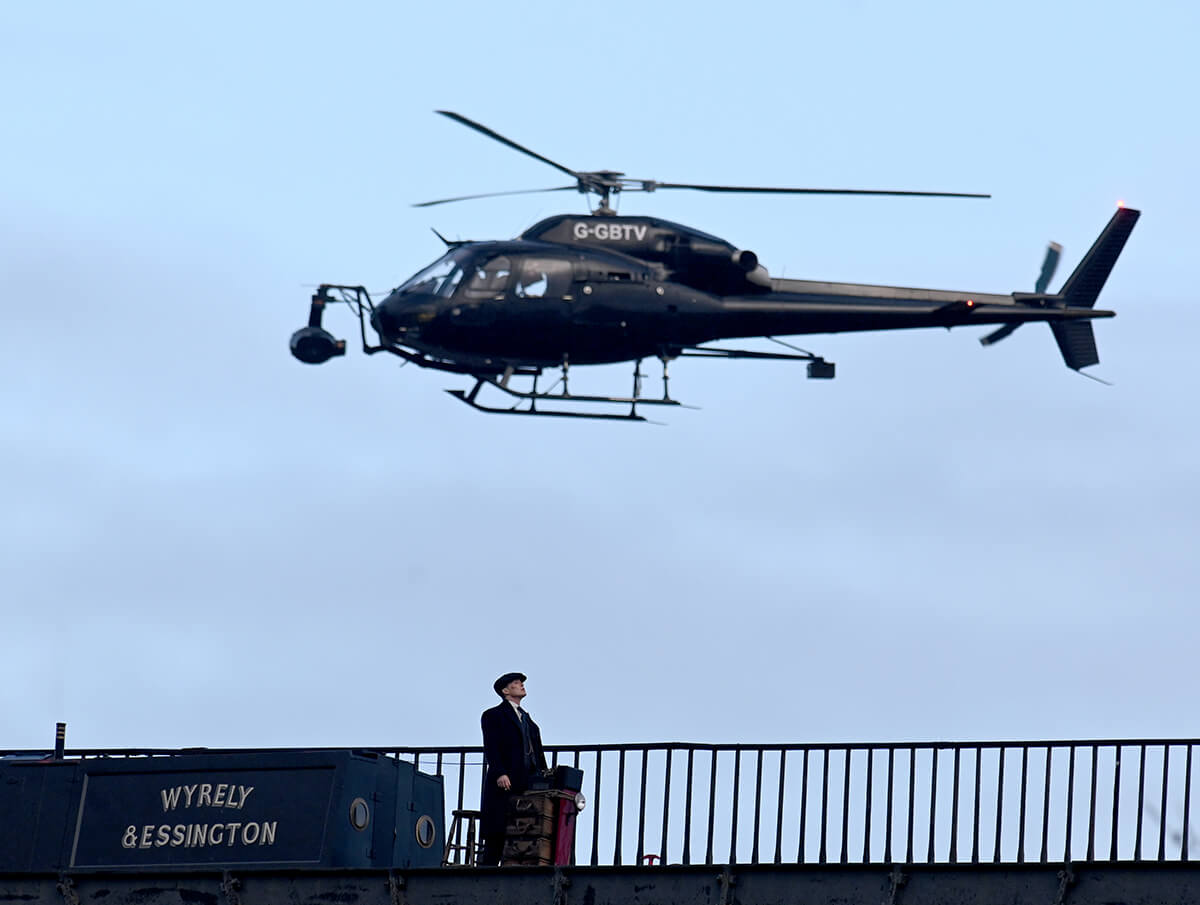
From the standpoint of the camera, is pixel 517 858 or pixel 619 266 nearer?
pixel 517 858

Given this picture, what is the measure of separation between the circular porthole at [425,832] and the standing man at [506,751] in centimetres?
145

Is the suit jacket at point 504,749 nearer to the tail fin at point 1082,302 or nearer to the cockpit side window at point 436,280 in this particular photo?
the cockpit side window at point 436,280

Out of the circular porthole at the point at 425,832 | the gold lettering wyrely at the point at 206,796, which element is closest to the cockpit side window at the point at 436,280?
the circular porthole at the point at 425,832

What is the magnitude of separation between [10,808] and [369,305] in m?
18.5

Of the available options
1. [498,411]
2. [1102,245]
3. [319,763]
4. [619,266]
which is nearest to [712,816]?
[319,763]

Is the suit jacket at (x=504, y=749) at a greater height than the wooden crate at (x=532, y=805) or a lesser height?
greater

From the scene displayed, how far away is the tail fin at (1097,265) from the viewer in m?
43.3

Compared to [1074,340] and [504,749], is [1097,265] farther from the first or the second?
[504,749]

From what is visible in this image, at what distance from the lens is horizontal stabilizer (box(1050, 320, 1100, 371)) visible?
43.3 m

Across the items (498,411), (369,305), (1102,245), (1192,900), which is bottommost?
(1192,900)

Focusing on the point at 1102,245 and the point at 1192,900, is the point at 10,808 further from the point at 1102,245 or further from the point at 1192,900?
the point at 1102,245

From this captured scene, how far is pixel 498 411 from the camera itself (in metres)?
35.2

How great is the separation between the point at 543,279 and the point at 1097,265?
11921mm

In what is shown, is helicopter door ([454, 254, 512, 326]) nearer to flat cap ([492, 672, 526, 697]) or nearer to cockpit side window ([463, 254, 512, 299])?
cockpit side window ([463, 254, 512, 299])
